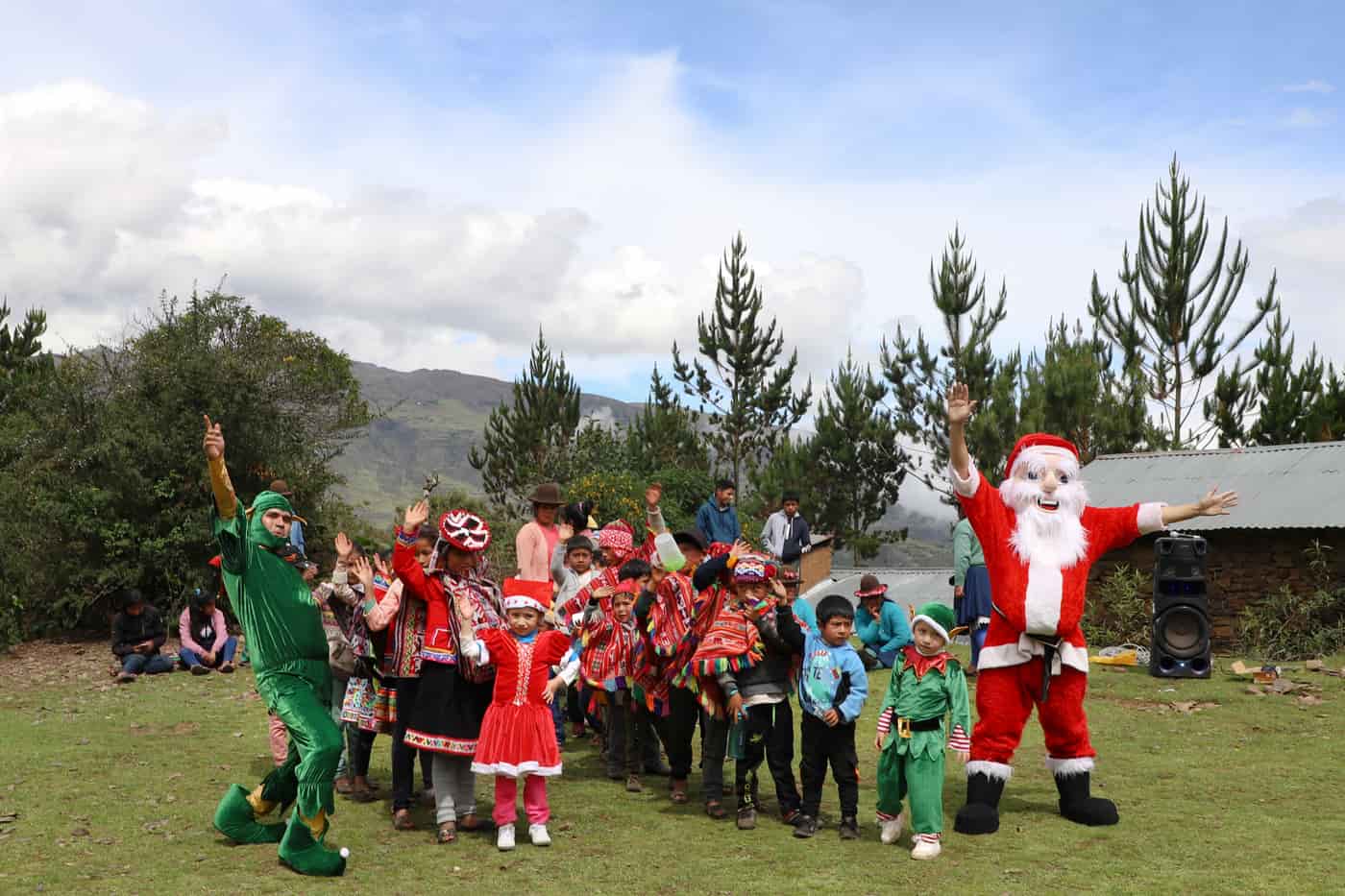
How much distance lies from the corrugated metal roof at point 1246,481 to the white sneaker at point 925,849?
10408 millimetres

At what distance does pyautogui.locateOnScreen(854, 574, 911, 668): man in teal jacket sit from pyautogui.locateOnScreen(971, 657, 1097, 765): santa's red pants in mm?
4341

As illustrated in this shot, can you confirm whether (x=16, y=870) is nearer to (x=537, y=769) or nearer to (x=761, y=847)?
(x=537, y=769)

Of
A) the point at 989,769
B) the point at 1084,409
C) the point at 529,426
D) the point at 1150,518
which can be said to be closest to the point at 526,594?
the point at 989,769

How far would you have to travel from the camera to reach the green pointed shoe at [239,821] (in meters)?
6.34

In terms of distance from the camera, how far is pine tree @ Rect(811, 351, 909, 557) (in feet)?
124

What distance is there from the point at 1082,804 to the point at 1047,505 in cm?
176

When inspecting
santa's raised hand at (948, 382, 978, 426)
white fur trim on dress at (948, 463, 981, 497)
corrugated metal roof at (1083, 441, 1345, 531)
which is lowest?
white fur trim on dress at (948, 463, 981, 497)

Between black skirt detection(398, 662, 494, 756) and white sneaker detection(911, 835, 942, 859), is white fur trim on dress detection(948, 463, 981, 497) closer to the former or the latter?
white sneaker detection(911, 835, 942, 859)

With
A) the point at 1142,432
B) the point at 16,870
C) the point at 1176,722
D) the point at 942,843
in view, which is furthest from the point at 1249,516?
the point at 1142,432

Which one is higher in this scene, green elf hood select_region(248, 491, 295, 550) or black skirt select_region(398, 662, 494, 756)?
green elf hood select_region(248, 491, 295, 550)

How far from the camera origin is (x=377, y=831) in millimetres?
6703

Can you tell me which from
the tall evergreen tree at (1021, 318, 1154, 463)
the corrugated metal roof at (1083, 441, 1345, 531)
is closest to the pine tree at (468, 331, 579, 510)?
the tall evergreen tree at (1021, 318, 1154, 463)

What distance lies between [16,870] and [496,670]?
101 inches

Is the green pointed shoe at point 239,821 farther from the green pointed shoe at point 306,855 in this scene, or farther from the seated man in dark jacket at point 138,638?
the seated man in dark jacket at point 138,638
